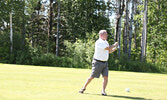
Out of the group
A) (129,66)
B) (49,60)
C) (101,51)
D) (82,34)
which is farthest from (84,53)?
(101,51)

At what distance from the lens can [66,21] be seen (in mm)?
36031

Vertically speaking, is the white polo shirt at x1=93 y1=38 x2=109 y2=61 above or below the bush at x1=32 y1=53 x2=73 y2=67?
above

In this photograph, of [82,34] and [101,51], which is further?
[82,34]

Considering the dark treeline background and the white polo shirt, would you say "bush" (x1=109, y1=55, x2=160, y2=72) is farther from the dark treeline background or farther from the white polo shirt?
the white polo shirt

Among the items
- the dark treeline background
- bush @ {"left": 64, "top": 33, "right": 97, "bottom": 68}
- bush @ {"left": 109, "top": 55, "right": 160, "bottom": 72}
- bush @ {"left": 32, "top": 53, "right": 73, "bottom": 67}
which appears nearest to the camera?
bush @ {"left": 109, "top": 55, "right": 160, "bottom": 72}

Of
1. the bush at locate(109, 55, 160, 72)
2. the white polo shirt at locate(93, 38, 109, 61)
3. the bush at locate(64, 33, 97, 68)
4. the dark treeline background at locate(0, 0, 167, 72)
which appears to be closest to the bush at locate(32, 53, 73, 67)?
the dark treeline background at locate(0, 0, 167, 72)

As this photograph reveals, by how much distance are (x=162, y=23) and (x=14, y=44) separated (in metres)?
19.3

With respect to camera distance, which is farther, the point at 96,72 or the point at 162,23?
the point at 162,23

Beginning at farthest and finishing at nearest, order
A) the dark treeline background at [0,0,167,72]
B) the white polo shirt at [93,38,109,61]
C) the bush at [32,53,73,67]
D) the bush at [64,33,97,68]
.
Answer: the bush at [32,53,73,67] < the dark treeline background at [0,0,167,72] < the bush at [64,33,97,68] < the white polo shirt at [93,38,109,61]

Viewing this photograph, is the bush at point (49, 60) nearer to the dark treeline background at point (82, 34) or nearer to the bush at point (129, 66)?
the dark treeline background at point (82, 34)

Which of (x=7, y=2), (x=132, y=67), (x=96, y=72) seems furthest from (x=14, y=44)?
(x=96, y=72)

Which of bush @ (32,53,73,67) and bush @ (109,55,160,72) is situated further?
bush @ (32,53,73,67)

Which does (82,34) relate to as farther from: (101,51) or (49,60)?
(101,51)

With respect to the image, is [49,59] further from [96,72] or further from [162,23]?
[96,72]
